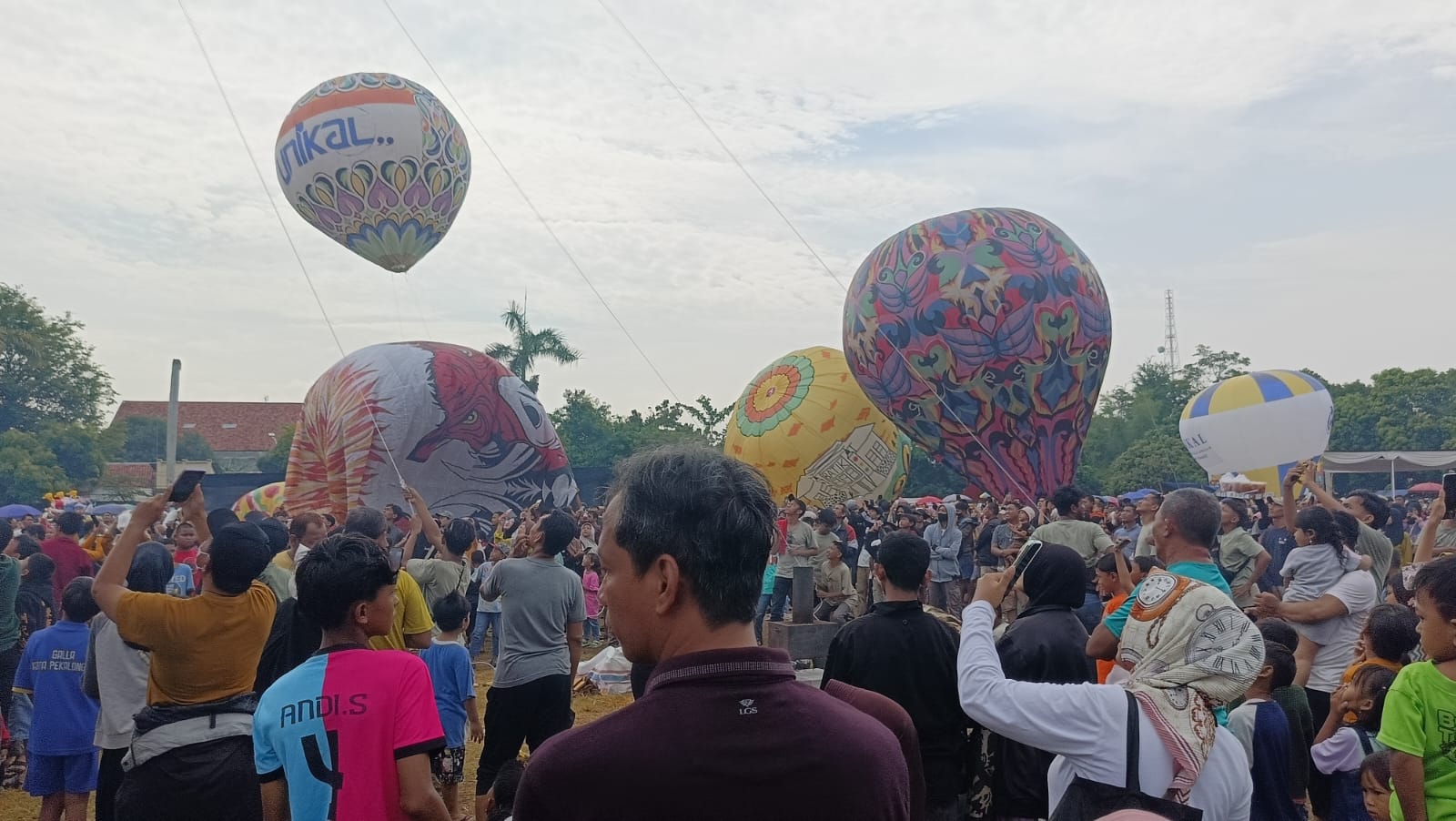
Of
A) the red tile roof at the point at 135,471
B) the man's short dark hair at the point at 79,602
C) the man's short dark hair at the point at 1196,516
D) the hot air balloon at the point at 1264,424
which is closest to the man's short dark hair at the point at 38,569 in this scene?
the man's short dark hair at the point at 79,602

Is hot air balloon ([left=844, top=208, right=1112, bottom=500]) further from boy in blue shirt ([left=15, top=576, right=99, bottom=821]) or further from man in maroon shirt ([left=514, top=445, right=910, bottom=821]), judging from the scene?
man in maroon shirt ([left=514, top=445, right=910, bottom=821])

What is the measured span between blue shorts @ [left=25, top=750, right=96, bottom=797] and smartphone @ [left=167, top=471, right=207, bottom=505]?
2455 mm

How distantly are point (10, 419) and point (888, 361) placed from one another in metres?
48.8

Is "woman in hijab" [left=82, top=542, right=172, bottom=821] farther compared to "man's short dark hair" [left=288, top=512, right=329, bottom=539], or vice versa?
"man's short dark hair" [left=288, top=512, right=329, bottom=539]

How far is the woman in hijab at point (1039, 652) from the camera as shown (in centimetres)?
395

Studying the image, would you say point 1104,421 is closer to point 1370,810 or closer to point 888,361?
point 888,361

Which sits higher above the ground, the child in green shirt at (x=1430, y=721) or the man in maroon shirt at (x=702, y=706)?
the man in maroon shirt at (x=702, y=706)

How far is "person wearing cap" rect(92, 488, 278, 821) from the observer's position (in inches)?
141

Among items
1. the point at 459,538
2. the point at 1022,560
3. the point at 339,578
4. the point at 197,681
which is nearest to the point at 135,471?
the point at 459,538

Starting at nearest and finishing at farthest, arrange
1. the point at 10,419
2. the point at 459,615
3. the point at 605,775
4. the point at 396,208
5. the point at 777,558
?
1. the point at 605,775
2. the point at 459,615
3. the point at 777,558
4. the point at 396,208
5. the point at 10,419

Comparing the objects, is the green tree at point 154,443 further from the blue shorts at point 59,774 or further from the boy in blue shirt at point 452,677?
the boy in blue shirt at point 452,677

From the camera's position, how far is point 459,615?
6.21 m

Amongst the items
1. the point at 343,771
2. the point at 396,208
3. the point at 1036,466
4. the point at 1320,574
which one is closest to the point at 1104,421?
the point at 1036,466

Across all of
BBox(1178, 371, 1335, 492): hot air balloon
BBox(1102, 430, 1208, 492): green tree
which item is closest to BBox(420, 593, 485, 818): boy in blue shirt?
BBox(1178, 371, 1335, 492): hot air balloon
